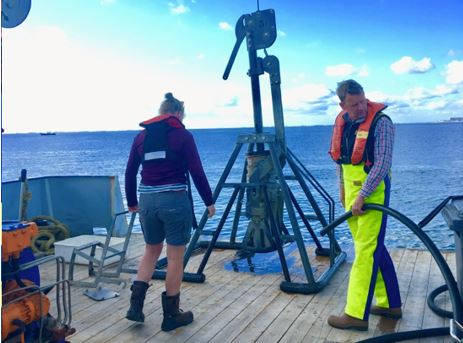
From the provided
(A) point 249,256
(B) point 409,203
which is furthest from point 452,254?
(B) point 409,203

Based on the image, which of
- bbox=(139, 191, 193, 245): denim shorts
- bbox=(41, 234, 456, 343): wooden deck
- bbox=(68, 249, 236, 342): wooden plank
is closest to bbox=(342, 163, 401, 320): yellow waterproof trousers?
bbox=(41, 234, 456, 343): wooden deck

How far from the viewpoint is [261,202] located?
6234 mm

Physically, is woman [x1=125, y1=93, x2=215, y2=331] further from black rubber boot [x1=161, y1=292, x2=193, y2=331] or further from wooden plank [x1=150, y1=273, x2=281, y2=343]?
wooden plank [x1=150, y1=273, x2=281, y2=343]

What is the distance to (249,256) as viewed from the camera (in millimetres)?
6836

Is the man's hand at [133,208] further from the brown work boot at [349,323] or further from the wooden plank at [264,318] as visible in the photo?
the brown work boot at [349,323]

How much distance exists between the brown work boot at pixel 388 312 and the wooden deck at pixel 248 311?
0.22 feet

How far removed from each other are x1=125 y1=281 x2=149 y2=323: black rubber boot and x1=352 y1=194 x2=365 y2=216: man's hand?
198 cm

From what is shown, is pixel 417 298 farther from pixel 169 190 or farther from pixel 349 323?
pixel 169 190

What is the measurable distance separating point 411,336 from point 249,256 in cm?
324

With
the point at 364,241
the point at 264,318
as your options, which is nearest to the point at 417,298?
the point at 364,241

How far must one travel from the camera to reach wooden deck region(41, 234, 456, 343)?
410cm

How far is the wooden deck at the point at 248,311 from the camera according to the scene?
13.5 ft

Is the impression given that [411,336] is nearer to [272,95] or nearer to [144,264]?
[144,264]

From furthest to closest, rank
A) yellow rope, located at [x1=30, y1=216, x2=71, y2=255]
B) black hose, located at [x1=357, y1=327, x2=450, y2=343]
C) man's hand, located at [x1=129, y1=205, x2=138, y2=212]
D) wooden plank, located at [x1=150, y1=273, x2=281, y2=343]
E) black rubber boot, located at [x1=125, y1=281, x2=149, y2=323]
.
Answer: yellow rope, located at [x1=30, y1=216, x2=71, y2=255]
man's hand, located at [x1=129, y1=205, x2=138, y2=212]
black rubber boot, located at [x1=125, y1=281, x2=149, y2=323]
wooden plank, located at [x1=150, y1=273, x2=281, y2=343]
black hose, located at [x1=357, y1=327, x2=450, y2=343]
